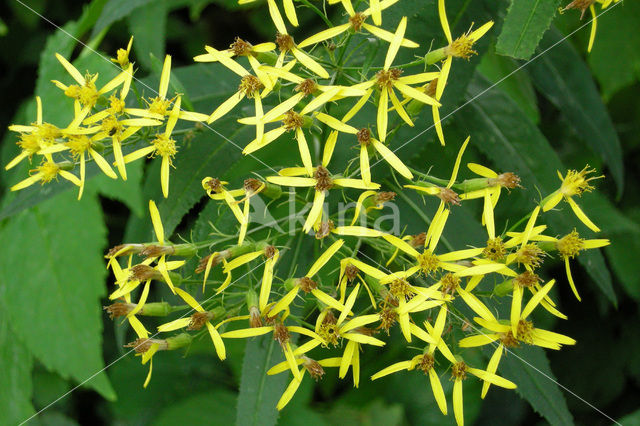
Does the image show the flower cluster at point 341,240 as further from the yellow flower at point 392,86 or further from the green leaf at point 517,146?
the green leaf at point 517,146

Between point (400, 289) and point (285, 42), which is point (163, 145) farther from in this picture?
point (400, 289)

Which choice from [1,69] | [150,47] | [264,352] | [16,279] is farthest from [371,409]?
[1,69]

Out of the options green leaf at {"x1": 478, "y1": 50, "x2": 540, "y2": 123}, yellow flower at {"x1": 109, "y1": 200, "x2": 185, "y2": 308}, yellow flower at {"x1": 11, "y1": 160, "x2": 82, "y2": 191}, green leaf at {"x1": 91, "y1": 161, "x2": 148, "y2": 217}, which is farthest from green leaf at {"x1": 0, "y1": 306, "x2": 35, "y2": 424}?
green leaf at {"x1": 478, "y1": 50, "x2": 540, "y2": 123}

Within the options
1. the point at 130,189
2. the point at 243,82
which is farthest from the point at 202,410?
the point at 243,82

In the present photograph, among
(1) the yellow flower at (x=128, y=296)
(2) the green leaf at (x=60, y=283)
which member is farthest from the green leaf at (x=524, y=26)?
(2) the green leaf at (x=60, y=283)

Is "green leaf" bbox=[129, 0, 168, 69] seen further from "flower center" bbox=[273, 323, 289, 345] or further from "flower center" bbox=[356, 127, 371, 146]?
"flower center" bbox=[273, 323, 289, 345]

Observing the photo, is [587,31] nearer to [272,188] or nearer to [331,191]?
[331,191]

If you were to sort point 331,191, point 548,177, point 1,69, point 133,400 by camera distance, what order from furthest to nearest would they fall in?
point 1,69 < point 133,400 < point 548,177 < point 331,191

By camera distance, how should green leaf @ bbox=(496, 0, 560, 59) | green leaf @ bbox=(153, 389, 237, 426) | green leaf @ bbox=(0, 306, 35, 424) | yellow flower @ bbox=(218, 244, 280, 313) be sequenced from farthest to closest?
green leaf @ bbox=(153, 389, 237, 426) → green leaf @ bbox=(0, 306, 35, 424) → yellow flower @ bbox=(218, 244, 280, 313) → green leaf @ bbox=(496, 0, 560, 59)
